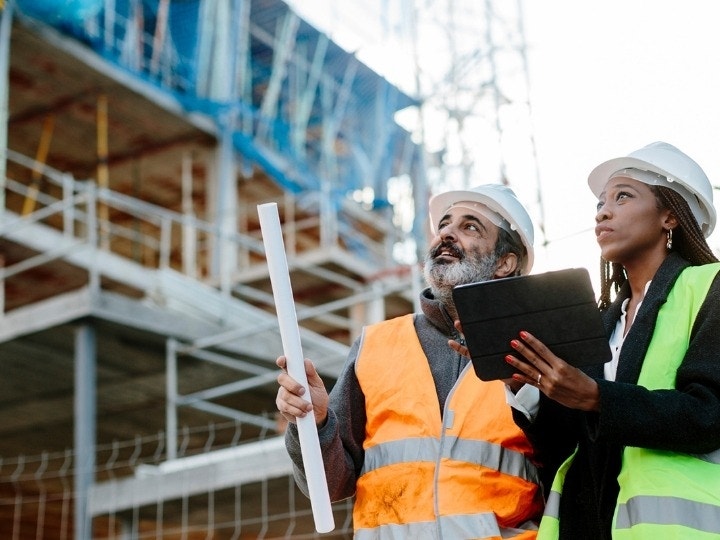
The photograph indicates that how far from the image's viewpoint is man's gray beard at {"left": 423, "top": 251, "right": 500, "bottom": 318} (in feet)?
12.1

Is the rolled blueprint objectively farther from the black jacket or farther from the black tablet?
the black jacket

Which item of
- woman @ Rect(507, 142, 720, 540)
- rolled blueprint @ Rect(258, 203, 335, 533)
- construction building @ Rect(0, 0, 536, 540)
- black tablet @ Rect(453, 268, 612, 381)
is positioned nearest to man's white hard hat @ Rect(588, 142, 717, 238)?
woman @ Rect(507, 142, 720, 540)

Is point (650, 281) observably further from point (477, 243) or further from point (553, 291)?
point (477, 243)

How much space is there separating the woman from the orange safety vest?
16 centimetres

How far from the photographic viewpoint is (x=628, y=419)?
2.72m

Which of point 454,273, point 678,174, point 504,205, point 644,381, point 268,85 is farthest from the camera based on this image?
point 268,85

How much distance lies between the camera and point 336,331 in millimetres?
19016

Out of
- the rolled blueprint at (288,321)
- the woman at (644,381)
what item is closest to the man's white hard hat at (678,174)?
the woman at (644,381)

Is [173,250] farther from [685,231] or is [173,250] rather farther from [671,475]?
[671,475]

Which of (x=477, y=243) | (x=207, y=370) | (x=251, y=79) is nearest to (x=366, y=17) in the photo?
(x=251, y=79)

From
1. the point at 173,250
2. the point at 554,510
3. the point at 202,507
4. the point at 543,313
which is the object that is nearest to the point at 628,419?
the point at 543,313

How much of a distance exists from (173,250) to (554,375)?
62.1ft

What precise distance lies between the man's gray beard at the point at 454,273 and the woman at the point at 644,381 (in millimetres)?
449

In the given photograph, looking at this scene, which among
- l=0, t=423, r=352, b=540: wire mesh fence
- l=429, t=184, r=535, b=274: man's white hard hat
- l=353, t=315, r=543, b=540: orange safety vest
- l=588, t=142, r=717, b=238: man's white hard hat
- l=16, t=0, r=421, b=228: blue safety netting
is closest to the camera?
l=588, t=142, r=717, b=238: man's white hard hat
